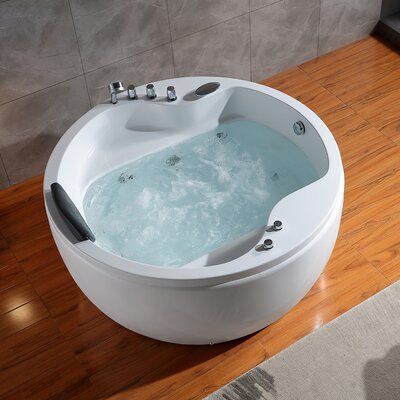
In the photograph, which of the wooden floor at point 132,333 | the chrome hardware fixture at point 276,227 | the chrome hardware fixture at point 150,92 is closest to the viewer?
the chrome hardware fixture at point 276,227

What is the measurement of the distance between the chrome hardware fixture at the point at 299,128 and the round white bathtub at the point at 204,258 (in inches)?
0.7

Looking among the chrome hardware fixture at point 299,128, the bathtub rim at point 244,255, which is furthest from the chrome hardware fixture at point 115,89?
the chrome hardware fixture at point 299,128

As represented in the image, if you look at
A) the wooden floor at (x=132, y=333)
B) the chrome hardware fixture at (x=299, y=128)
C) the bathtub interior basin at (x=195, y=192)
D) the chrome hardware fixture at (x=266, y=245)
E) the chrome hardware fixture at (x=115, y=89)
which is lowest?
the wooden floor at (x=132, y=333)

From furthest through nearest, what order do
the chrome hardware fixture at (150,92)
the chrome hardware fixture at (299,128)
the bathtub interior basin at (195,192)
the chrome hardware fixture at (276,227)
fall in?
the chrome hardware fixture at (150,92) → the chrome hardware fixture at (299,128) → the bathtub interior basin at (195,192) → the chrome hardware fixture at (276,227)

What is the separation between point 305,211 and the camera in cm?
261

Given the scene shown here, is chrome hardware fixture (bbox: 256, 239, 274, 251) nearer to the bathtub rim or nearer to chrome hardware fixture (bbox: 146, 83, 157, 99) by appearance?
the bathtub rim

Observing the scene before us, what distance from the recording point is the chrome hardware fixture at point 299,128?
9.96ft

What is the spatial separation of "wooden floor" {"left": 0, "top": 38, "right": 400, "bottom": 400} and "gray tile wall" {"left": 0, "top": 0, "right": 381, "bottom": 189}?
1.02ft

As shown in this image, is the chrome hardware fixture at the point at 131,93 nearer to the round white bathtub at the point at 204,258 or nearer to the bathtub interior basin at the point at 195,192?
the round white bathtub at the point at 204,258

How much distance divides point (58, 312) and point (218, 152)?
37.2 inches

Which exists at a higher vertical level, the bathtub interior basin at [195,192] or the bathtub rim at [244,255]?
the bathtub rim at [244,255]

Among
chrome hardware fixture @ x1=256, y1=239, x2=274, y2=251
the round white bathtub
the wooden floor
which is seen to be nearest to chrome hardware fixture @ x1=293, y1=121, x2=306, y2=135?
the round white bathtub

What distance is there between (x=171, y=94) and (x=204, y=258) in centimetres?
86

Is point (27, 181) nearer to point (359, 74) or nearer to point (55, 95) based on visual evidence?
point (55, 95)
